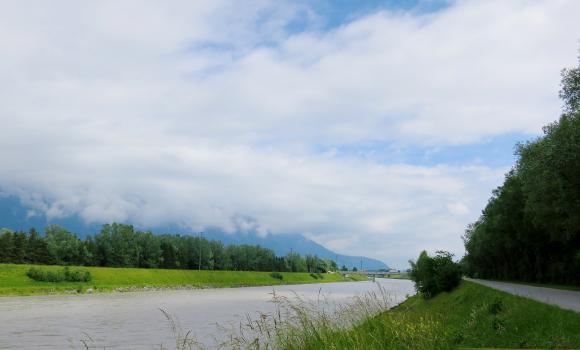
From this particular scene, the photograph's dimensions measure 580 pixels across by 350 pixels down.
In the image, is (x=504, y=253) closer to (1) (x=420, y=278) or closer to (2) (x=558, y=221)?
(1) (x=420, y=278)

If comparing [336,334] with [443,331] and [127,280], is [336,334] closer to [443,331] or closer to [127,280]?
[443,331]

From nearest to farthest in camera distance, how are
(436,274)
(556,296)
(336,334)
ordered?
(336,334) → (556,296) → (436,274)

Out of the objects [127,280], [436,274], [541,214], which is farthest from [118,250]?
[541,214]

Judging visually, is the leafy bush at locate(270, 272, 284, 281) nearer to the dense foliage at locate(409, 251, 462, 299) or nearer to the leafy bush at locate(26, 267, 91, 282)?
the leafy bush at locate(26, 267, 91, 282)

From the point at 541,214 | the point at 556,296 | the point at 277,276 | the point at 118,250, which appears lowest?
the point at 556,296

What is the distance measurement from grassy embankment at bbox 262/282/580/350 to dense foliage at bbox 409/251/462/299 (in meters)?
22.8

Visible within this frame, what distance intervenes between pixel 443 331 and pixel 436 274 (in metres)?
40.1

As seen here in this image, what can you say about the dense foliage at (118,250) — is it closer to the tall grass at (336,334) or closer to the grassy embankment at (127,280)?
the grassy embankment at (127,280)

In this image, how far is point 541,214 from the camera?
4572 cm

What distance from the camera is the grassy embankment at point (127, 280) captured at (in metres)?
88.8

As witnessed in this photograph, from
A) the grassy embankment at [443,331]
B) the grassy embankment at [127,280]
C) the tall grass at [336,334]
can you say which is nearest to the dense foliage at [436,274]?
the grassy embankment at [443,331]

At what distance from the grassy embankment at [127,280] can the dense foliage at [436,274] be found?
61.4 m

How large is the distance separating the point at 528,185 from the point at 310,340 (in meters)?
36.6

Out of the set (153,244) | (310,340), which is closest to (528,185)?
(310,340)
